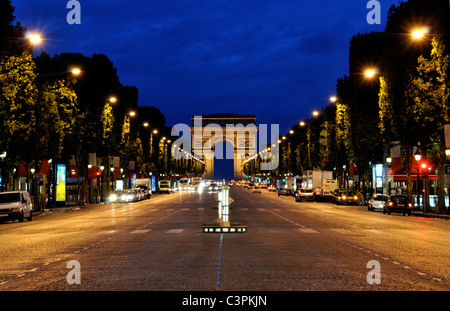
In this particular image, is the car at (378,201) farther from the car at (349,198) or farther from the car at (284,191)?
the car at (284,191)

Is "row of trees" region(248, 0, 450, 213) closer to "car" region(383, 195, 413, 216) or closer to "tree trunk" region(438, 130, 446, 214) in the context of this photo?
"tree trunk" region(438, 130, 446, 214)

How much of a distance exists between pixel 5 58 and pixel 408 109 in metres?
27.9

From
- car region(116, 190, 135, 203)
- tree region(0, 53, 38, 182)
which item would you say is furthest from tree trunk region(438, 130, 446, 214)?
car region(116, 190, 135, 203)

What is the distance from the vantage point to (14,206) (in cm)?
3784

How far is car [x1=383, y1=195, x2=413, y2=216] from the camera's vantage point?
46000 mm

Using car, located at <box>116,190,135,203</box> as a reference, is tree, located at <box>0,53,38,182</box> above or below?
above

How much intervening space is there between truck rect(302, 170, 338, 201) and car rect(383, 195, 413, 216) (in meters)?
30.9

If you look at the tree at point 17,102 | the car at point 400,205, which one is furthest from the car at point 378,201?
the tree at point 17,102

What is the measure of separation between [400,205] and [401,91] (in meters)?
9.16

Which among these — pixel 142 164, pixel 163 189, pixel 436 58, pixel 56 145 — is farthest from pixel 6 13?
pixel 163 189

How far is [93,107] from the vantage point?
218ft

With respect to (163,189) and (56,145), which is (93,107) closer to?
(56,145)

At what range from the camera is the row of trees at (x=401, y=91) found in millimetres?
42312

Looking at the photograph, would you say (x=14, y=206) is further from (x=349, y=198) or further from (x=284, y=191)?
(x=284, y=191)
